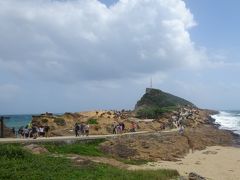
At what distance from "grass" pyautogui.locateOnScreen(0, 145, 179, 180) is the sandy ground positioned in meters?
5.16

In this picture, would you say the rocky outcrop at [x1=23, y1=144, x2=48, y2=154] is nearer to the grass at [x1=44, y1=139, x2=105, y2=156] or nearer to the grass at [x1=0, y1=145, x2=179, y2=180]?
the grass at [x1=44, y1=139, x2=105, y2=156]

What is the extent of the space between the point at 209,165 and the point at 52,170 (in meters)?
16.5

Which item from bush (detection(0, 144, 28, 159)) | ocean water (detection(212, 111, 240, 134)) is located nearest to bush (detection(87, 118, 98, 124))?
bush (detection(0, 144, 28, 159))

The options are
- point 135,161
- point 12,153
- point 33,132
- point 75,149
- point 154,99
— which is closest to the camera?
point 12,153

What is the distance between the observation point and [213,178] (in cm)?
2897

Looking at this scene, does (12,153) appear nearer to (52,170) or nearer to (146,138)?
(52,170)

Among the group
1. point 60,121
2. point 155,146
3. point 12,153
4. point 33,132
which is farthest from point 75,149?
point 60,121

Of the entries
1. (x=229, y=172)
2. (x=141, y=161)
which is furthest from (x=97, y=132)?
(x=229, y=172)

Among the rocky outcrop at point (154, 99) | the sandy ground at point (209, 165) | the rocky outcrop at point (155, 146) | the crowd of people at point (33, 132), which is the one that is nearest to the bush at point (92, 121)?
the rocky outcrop at point (155, 146)

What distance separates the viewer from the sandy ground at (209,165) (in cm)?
3048

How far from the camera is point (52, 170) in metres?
22.1

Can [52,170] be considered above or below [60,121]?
below

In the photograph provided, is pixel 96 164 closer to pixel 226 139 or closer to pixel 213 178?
pixel 213 178

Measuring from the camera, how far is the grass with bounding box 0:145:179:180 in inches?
819
